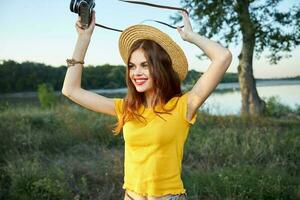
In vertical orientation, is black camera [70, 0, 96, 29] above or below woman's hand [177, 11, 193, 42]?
above

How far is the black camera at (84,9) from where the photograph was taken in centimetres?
191

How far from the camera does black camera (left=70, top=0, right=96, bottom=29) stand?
1909 mm

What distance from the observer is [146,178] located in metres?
1.84

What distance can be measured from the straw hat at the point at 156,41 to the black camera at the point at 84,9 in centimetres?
22

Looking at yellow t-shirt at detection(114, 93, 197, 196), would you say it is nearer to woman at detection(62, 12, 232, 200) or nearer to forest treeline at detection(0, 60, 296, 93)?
woman at detection(62, 12, 232, 200)

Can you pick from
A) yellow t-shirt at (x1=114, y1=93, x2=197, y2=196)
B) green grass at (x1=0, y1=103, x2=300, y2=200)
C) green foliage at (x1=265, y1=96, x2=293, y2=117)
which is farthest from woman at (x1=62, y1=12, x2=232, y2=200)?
green foliage at (x1=265, y1=96, x2=293, y2=117)

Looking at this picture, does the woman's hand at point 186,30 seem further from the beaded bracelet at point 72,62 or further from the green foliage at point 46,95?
the green foliage at point 46,95

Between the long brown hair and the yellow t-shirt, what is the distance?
74mm

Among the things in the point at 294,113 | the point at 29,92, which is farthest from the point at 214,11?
the point at 29,92

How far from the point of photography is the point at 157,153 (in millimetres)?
1838

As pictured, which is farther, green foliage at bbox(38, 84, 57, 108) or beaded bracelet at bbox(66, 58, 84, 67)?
green foliage at bbox(38, 84, 57, 108)

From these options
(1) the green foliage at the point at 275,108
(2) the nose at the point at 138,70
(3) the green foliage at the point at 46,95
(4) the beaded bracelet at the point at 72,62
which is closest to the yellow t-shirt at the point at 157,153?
(2) the nose at the point at 138,70

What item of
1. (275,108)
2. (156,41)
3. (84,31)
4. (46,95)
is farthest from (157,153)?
(46,95)

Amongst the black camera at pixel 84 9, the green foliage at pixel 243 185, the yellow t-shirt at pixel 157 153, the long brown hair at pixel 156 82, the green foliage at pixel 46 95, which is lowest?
the green foliage at pixel 243 185
